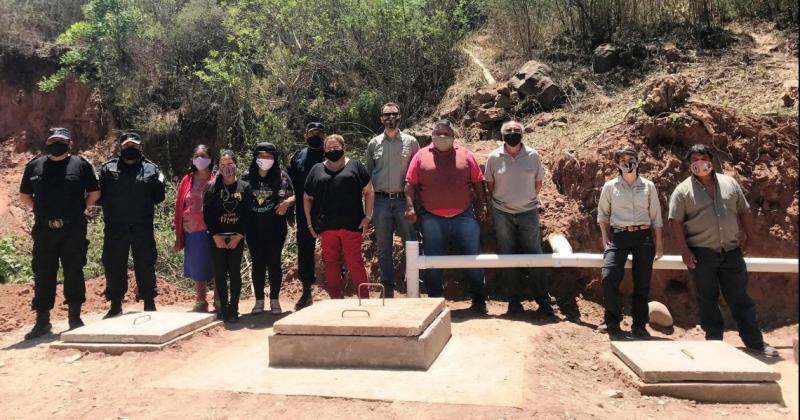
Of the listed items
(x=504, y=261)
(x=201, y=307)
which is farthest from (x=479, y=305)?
(x=201, y=307)

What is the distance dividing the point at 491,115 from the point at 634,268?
177 inches

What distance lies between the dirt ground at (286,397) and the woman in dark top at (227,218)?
80 cm

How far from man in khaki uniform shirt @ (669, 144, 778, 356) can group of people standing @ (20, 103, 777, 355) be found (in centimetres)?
34

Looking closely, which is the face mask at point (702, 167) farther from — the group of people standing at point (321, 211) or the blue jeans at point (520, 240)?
the blue jeans at point (520, 240)

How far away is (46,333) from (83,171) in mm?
1672

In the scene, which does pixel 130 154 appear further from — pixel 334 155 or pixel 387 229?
pixel 387 229

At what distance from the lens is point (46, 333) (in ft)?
19.9

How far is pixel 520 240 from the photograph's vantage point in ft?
20.6

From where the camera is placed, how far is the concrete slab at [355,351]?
175 inches

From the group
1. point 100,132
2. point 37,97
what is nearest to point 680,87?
point 100,132

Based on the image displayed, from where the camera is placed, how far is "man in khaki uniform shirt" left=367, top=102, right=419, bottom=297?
6363 millimetres

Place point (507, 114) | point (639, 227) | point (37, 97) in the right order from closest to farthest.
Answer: point (639, 227), point (507, 114), point (37, 97)

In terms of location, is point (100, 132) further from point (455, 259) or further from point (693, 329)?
point (693, 329)

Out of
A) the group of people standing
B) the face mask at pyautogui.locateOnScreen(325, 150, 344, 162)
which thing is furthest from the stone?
the face mask at pyautogui.locateOnScreen(325, 150, 344, 162)
